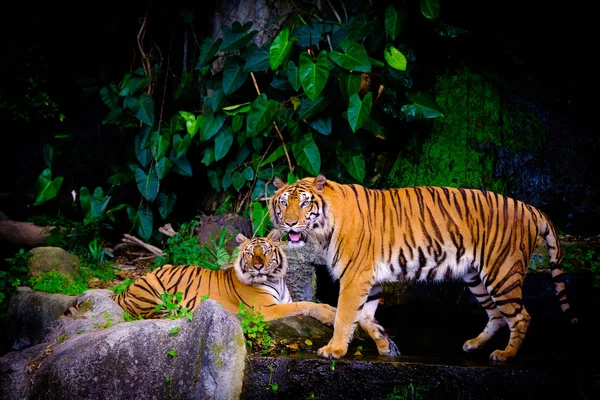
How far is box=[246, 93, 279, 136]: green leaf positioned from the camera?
7352 millimetres

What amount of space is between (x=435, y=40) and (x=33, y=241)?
18.7 feet

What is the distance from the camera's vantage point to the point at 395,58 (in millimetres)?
7074

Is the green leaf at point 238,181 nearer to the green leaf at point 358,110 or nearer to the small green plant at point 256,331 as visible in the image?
the green leaf at point 358,110

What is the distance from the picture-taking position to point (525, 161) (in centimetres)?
765

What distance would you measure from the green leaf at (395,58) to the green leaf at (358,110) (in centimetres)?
48

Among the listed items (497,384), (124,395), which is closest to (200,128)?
(124,395)

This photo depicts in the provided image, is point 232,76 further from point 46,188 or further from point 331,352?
point 331,352

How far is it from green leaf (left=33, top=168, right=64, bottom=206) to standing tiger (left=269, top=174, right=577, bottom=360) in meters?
4.64

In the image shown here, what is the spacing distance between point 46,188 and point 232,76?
9.77 feet

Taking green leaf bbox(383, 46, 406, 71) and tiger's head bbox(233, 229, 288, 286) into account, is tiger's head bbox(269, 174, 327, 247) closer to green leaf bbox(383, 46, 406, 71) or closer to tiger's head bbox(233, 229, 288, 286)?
tiger's head bbox(233, 229, 288, 286)

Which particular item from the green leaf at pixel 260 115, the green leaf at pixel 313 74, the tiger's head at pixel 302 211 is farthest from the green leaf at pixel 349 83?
the tiger's head at pixel 302 211

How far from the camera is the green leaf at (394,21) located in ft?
22.9

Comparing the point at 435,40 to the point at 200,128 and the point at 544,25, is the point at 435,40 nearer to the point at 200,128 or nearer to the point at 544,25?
the point at 544,25

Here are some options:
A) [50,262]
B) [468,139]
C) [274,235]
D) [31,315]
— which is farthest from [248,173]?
[31,315]
